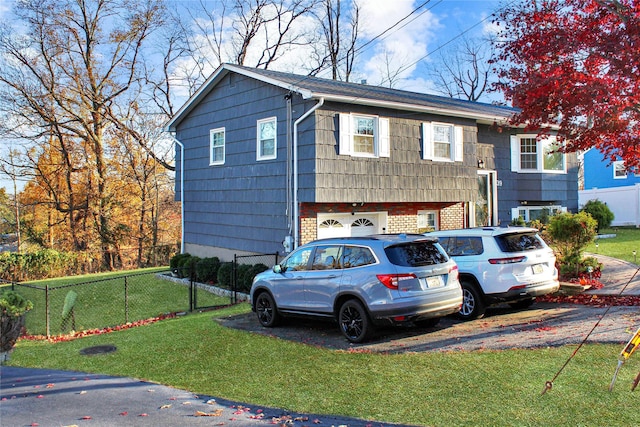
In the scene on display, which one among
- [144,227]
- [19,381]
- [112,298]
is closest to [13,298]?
[19,381]

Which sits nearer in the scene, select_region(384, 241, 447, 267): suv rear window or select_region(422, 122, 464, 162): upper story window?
select_region(384, 241, 447, 267): suv rear window

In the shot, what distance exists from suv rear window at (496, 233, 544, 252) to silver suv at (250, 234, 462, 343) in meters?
1.34

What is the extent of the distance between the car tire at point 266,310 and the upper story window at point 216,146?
9227 mm

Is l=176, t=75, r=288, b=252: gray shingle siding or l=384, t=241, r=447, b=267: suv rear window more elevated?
l=176, t=75, r=288, b=252: gray shingle siding

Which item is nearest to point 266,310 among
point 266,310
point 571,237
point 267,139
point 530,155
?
point 266,310

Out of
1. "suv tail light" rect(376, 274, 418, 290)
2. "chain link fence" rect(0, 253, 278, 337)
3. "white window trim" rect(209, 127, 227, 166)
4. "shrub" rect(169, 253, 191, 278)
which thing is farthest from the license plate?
"shrub" rect(169, 253, 191, 278)

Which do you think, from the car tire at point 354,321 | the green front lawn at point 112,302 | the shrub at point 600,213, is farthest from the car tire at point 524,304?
the shrub at point 600,213

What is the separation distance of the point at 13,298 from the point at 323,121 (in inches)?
338

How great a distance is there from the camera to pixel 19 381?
7934 millimetres

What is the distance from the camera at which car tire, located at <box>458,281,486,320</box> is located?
9.77 meters

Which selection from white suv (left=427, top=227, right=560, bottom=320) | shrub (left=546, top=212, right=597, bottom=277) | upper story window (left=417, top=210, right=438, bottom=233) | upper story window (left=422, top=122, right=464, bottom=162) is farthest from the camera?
upper story window (left=417, top=210, right=438, bottom=233)

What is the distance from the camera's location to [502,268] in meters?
9.50

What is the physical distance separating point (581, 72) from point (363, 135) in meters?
6.81

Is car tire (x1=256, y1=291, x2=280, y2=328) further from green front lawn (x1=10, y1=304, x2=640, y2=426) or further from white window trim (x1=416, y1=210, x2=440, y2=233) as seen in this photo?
white window trim (x1=416, y1=210, x2=440, y2=233)
